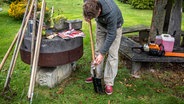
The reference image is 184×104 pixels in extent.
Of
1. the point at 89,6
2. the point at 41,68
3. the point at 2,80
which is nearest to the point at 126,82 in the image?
the point at 41,68

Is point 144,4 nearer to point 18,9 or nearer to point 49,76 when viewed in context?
point 18,9

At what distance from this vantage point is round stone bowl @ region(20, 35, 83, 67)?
369 centimetres

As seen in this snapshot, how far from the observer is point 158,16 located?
5.16m

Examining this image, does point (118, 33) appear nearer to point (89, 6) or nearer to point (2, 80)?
point (89, 6)

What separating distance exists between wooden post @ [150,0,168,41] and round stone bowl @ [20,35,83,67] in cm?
205

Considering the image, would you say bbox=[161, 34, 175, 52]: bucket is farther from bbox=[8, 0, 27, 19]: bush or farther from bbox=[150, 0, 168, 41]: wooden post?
bbox=[8, 0, 27, 19]: bush

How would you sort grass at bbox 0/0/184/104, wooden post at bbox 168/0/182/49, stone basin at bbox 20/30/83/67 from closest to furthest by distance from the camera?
stone basin at bbox 20/30/83/67 → grass at bbox 0/0/184/104 → wooden post at bbox 168/0/182/49

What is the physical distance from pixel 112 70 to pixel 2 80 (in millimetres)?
1893

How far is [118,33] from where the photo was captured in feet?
12.3

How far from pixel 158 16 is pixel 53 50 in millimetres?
2506

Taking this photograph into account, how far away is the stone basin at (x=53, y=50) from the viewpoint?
3691 mm

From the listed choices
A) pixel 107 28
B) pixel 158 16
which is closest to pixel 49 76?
pixel 107 28

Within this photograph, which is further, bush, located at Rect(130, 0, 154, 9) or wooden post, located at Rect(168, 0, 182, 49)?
bush, located at Rect(130, 0, 154, 9)

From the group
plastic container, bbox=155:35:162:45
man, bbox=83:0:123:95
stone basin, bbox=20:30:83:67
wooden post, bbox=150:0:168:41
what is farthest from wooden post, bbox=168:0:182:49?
stone basin, bbox=20:30:83:67
